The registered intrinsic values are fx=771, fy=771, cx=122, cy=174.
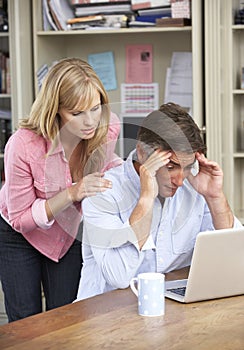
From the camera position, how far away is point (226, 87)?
368cm

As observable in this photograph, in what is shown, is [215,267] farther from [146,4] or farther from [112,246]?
[146,4]

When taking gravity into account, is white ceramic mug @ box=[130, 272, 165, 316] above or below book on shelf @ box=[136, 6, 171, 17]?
below

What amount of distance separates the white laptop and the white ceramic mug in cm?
11

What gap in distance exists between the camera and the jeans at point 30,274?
2787 millimetres

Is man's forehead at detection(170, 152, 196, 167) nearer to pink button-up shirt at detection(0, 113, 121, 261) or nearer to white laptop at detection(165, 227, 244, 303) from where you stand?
white laptop at detection(165, 227, 244, 303)

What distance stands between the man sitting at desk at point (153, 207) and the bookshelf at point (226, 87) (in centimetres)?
124

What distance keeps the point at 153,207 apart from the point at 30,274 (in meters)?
0.71

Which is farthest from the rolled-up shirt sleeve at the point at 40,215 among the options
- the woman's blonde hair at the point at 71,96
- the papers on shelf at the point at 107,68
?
the papers on shelf at the point at 107,68

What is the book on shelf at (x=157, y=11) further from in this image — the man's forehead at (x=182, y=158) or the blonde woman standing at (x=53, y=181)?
the man's forehead at (x=182, y=158)


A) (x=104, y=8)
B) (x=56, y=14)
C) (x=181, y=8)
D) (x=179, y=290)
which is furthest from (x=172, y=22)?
Answer: (x=179, y=290)

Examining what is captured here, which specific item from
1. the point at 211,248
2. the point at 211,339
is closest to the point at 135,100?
the point at 211,248

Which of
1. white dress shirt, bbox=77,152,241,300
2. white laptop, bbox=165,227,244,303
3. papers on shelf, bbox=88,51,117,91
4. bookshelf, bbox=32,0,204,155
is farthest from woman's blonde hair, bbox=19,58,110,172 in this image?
papers on shelf, bbox=88,51,117,91

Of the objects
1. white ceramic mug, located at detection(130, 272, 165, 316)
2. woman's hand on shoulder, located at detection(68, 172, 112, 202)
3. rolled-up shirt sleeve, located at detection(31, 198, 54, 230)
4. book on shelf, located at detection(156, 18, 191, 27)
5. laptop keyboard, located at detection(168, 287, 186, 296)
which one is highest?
book on shelf, located at detection(156, 18, 191, 27)

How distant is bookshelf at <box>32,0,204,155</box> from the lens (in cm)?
362
